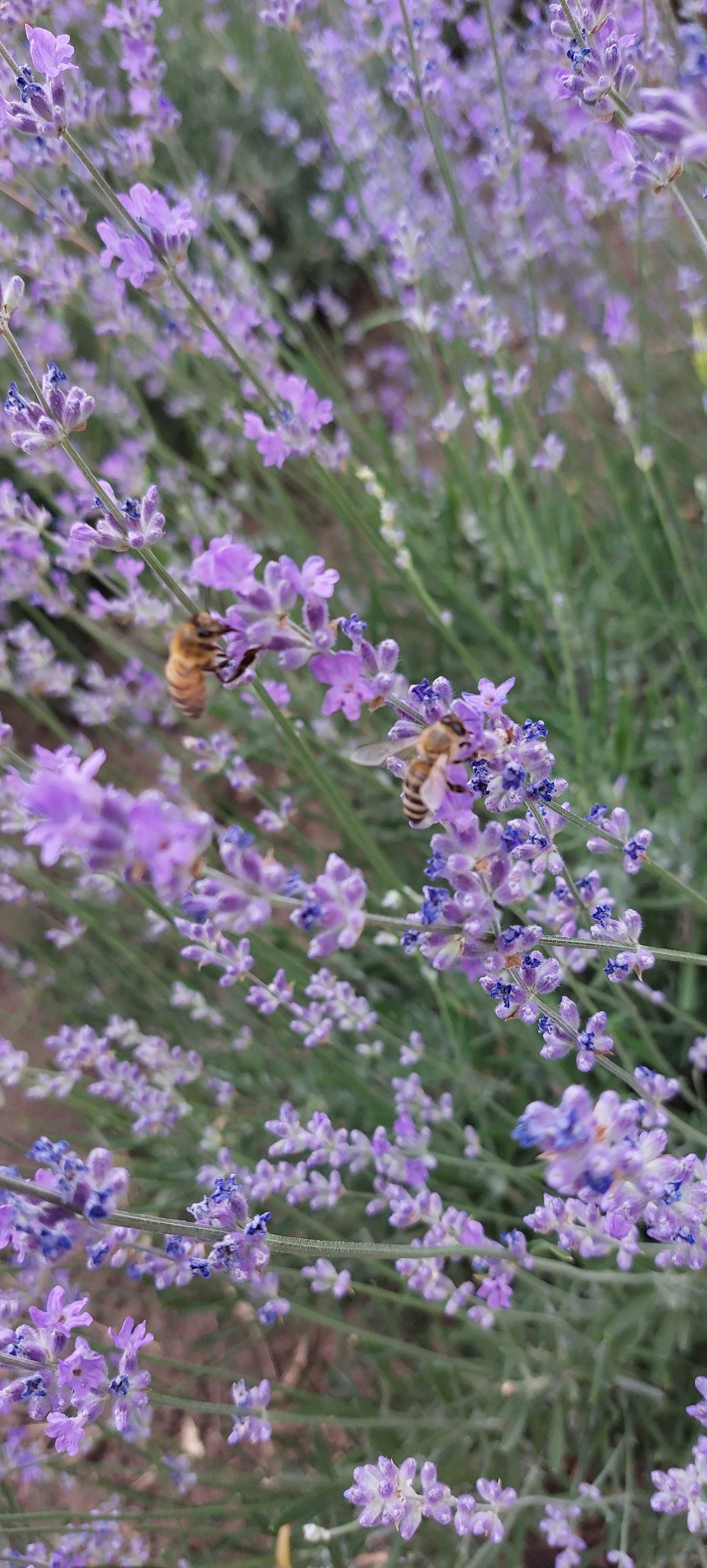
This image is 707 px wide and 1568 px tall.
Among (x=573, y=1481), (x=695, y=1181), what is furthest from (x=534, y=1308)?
(x=695, y=1181)

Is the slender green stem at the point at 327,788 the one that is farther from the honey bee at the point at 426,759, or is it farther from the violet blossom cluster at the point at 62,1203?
the violet blossom cluster at the point at 62,1203

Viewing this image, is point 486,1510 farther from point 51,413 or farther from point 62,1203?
point 51,413

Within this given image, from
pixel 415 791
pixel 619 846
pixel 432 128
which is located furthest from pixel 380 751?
pixel 432 128

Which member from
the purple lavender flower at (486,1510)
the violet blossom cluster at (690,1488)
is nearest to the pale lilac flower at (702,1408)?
the violet blossom cluster at (690,1488)

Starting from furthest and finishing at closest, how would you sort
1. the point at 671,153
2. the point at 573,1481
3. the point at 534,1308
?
the point at 534,1308 → the point at 573,1481 → the point at 671,153

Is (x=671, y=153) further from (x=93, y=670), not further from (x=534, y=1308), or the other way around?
(x=534, y=1308)

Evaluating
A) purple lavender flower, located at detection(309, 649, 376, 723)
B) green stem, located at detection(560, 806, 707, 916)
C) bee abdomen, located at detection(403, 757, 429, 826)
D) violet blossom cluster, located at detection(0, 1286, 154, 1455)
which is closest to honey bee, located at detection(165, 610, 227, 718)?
purple lavender flower, located at detection(309, 649, 376, 723)
